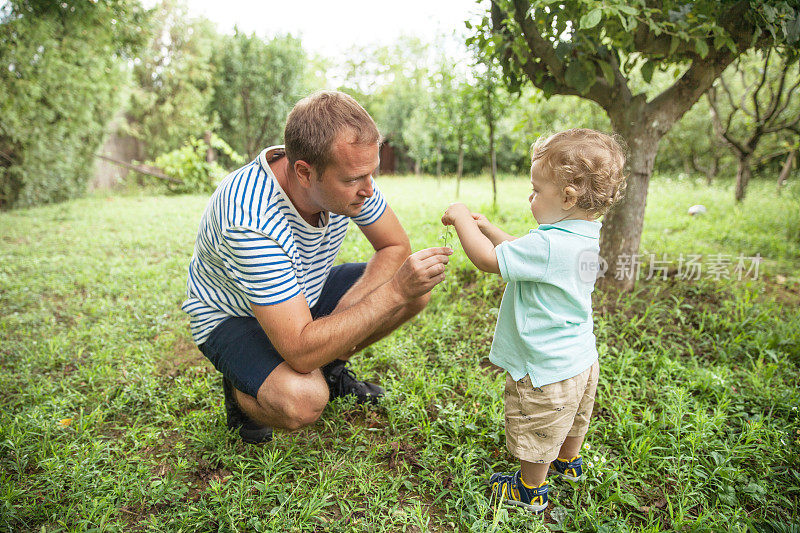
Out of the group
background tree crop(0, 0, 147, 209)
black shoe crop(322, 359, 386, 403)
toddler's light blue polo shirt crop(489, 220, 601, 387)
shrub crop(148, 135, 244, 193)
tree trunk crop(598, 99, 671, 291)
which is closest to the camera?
toddler's light blue polo shirt crop(489, 220, 601, 387)

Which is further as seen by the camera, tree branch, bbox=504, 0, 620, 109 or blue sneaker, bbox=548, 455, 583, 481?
tree branch, bbox=504, 0, 620, 109

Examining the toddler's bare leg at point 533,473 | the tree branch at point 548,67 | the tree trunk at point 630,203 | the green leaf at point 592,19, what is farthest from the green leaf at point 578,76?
the toddler's bare leg at point 533,473

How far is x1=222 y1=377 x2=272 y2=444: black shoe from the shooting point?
221 centimetres

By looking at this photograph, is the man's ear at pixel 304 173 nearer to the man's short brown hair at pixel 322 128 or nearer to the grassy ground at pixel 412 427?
the man's short brown hair at pixel 322 128

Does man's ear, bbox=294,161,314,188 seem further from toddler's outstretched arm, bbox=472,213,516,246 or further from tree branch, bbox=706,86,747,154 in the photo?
tree branch, bbox=706,86,747,154

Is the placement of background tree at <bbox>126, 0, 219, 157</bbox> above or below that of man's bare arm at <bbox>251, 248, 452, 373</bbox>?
above

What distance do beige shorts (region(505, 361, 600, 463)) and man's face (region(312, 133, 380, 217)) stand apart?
99 cm

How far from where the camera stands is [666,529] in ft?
6.24

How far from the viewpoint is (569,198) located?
1.68 m

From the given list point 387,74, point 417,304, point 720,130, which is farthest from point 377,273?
point 387,74

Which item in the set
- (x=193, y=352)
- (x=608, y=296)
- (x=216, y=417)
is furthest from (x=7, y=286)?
(x=608, y=296)

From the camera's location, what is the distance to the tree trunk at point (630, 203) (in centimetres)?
331

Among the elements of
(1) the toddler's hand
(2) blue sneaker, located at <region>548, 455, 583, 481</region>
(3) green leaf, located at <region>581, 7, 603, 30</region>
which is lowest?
(2) blue sneaker, located at <region>548, 455, 583, 481</region>

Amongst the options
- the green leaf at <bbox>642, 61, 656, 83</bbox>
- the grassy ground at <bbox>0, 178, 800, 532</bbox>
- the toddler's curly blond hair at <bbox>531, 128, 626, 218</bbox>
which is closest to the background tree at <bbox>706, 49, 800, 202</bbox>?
the green leaf at <bbox>642, 61, 656, 83</bbox>
